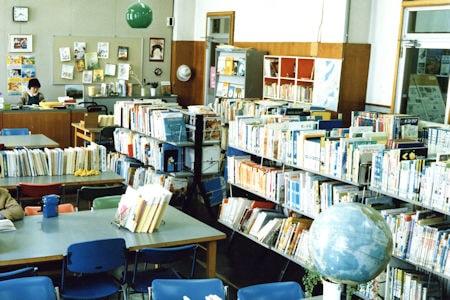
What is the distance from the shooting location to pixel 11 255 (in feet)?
14.9

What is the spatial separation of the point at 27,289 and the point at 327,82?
7.01 metres

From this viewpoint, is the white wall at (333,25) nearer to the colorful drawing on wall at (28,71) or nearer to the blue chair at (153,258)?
the colorful drawing on wall at (28,71)

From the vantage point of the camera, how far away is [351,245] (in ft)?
7.94

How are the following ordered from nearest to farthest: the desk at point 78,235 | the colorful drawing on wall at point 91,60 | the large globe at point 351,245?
the large globe at point 351,245 → the desk at point 78,235 → the colorful drawing on wall at point 91,60

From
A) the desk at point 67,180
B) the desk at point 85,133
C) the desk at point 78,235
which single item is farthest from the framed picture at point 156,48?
the desk at point 78,235

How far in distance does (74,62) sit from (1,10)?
192 centimetres

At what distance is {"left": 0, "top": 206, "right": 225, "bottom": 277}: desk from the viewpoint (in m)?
4.62

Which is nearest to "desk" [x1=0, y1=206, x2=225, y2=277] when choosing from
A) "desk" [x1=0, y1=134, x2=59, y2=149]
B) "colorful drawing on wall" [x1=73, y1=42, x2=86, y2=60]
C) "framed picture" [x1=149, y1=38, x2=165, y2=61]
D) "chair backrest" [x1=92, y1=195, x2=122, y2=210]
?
"chair backrest" [x1=92, y1=195, x2=122, y2=210]

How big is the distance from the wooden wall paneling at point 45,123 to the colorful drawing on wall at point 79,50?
2.40 m

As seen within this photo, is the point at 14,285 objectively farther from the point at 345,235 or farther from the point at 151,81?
the point at 151,81

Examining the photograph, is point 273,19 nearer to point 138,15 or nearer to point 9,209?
point 138,15

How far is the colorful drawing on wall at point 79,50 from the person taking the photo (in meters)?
14.0

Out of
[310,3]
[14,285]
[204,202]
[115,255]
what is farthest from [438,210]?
[310,3]

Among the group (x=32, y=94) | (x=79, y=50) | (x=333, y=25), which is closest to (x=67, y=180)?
(x=333, y=25)
